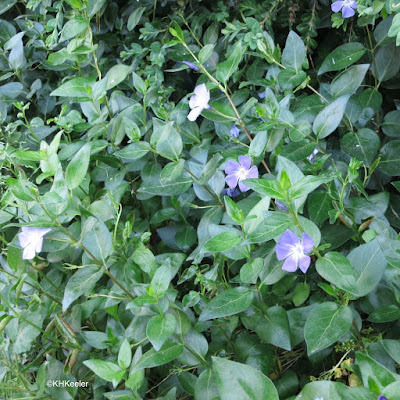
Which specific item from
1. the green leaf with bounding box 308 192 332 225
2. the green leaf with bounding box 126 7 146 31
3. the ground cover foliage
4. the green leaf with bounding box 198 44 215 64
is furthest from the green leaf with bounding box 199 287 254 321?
the green leaf with bounding box 126 7 146 31

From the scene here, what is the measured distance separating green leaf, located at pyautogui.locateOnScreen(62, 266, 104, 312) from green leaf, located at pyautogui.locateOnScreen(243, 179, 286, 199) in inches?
14.9

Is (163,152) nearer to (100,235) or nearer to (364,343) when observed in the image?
(100,235)

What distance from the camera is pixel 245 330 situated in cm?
115

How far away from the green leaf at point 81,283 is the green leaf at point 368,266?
477 mm

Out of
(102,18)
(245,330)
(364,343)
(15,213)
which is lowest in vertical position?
(245,330)

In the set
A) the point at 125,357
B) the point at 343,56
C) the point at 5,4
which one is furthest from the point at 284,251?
the point at 5,4

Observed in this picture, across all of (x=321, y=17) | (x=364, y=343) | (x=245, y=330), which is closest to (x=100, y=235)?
(x=245, y=330)

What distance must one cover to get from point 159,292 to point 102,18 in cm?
116

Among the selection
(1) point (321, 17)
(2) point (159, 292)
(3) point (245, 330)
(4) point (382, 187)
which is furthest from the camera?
(1) point (321, 17)

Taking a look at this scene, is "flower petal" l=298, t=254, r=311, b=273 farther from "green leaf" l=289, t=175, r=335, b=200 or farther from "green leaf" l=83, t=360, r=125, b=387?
"green leaf" l=83, t=360, r=125, b=387

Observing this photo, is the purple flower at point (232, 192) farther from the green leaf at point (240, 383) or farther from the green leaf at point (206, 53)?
the green leaf at point (240, 383)

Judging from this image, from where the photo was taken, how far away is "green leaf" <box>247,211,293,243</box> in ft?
2.75

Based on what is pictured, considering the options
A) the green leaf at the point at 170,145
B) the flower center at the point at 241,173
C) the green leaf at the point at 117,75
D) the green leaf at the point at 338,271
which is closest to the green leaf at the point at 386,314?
the green leaf at the point at 338,271

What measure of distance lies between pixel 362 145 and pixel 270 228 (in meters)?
0.46
